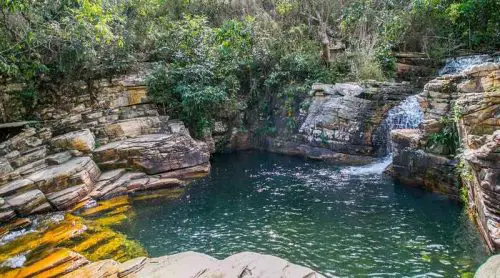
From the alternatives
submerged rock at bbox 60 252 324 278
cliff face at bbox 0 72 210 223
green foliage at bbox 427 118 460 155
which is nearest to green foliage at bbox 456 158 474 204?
green foliage at bbox 427 118 460 155

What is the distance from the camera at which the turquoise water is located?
6664 mm

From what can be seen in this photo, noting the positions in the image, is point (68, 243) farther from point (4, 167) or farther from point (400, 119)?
point (400, 119)

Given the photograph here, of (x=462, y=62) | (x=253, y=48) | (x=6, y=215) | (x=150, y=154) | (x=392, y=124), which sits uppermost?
(x=253, y=48)

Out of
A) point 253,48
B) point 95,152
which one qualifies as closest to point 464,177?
point 95,152

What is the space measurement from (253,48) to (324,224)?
418 inches

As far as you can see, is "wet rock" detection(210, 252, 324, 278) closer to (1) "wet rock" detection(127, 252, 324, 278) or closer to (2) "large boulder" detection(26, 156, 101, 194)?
(1) "wet rock" detection(127, 252, 324, 278)

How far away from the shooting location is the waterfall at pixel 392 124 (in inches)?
472

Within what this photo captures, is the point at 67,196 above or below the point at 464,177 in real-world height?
below

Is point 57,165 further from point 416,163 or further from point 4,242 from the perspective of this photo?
point 416,163

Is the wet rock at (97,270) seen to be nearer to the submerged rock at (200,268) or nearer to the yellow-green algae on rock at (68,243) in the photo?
the submerged rock at (200,268)

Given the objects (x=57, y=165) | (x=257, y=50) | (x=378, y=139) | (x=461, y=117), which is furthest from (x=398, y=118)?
(x=57, y=165)

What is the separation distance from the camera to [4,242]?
7.75m

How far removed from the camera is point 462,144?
829 centimetres

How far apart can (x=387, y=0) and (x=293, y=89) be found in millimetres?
5754
